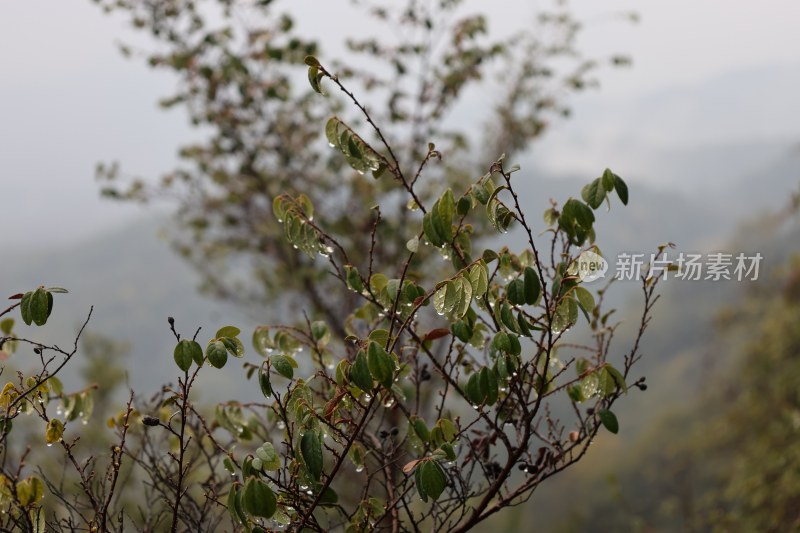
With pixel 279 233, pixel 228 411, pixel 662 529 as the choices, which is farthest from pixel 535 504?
pixel 228 411

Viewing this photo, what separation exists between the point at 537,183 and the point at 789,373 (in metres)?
118

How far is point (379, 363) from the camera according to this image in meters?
1.65

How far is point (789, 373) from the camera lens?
30.1 ft

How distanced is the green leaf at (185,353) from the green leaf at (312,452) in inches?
14.6

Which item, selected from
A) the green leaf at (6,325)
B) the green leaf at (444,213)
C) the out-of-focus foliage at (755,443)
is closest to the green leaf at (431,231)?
the green leaf at (444,213)

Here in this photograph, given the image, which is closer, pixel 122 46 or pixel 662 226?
pixel 122 46

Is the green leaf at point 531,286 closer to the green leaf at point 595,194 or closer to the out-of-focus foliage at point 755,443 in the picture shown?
the green leaf at point 595,194

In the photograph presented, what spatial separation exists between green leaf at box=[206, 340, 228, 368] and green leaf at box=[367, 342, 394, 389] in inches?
17.0

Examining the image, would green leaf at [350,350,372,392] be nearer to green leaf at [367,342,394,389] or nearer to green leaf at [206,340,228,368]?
green leaf at [367,342,394,389]

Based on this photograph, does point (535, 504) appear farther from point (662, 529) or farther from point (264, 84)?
point (264, 84)

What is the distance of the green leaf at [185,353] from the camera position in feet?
5.64

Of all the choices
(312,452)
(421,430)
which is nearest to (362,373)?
(312,452)

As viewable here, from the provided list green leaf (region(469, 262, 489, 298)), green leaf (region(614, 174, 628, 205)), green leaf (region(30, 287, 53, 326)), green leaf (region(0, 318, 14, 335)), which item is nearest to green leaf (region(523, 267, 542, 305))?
green leaf (region(469, 262, 489, 298))

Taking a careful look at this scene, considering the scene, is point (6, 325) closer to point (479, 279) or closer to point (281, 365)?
point (281, 365)
